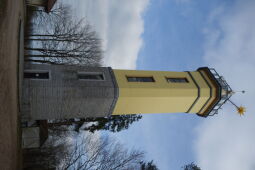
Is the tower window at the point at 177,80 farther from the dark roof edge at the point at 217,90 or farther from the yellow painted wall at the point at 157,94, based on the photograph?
the dark roof edge at the point at 217,90

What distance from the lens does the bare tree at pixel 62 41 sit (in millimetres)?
25812

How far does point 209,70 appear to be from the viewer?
1964 cm

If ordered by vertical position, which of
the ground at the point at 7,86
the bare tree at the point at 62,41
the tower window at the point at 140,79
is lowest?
the ground at the point at 7,86

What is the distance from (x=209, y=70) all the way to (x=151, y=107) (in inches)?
222

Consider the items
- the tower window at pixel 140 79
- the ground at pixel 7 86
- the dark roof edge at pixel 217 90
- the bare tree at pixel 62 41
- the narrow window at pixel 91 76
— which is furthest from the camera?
the bare tree at pixel 62 41

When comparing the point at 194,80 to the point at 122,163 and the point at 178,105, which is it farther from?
the point at 122,163

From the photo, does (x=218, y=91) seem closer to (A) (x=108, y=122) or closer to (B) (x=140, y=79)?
(B) (x=140, y=79)

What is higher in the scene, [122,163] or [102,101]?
[102,101]

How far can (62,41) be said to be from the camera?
26406 millimetres

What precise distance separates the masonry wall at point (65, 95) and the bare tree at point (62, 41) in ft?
31.4

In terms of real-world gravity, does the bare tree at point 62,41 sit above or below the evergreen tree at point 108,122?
above

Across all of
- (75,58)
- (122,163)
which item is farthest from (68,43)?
(122,163)

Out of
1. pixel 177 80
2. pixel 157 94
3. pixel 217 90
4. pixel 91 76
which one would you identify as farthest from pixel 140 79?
pixel 217 90

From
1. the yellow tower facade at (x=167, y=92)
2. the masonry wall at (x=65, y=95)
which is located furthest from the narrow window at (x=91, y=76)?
the yellow tower facade at (x=167, y=92)
